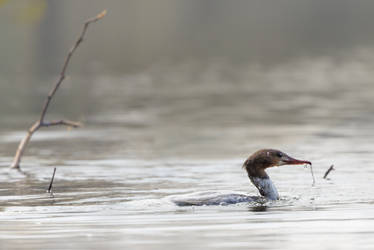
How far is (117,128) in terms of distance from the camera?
28.3 meters

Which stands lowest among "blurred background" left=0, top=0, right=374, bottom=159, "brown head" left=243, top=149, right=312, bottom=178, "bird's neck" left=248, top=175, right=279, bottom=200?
"bird's neck" left=248, top=175, right=279, bottom=200

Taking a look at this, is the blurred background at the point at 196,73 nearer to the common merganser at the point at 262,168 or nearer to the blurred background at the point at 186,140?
the blurred background at the point at 186,140

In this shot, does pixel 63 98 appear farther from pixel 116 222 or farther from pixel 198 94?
pixel 116 222

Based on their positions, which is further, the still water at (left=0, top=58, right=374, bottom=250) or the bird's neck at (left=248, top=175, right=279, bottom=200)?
the bird's neck at (left=248, top=175, right=279, bottom=200)

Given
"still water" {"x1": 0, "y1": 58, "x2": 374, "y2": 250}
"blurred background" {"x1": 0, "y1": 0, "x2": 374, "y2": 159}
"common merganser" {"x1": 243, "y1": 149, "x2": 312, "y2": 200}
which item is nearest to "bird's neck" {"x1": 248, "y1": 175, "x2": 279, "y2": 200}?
"common merganser" {"x1": 243, "y1": 149, "x2": 312, "y2": 200}

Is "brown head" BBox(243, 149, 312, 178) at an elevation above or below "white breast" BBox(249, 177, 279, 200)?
above

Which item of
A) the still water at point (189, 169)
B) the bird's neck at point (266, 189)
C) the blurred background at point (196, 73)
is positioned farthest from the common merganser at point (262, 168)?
the blurred background at point (196, 73)

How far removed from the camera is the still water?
541 inches

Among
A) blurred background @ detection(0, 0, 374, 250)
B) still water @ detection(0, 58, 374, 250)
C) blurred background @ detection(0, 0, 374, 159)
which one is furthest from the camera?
blurred background @ detection(0, 0, 374, 159)

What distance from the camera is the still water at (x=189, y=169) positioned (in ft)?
45.1

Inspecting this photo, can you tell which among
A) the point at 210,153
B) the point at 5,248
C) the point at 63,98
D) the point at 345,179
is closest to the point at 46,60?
the point at 63,98

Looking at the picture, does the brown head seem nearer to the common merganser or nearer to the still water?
the common merganser

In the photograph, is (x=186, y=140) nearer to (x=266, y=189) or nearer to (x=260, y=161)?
(x=260, y=161)

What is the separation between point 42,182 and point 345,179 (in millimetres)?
4559
